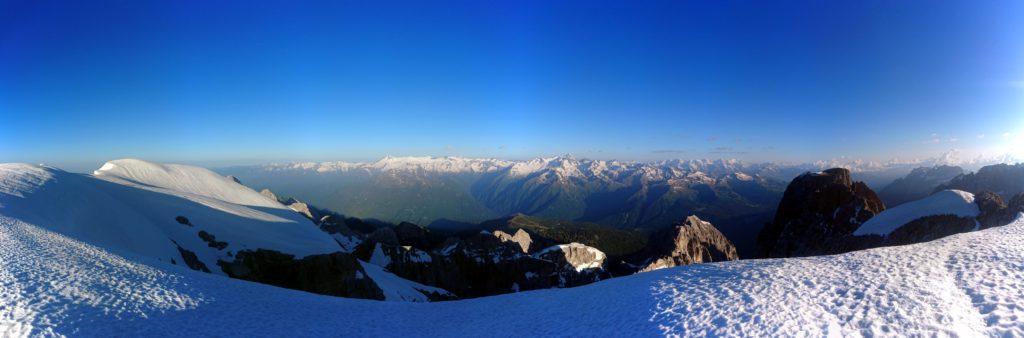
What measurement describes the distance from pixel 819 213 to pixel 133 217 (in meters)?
104

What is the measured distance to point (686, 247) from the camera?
111812 mm

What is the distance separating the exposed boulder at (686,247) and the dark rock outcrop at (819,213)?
71.7ft

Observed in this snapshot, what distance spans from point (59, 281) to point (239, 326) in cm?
647

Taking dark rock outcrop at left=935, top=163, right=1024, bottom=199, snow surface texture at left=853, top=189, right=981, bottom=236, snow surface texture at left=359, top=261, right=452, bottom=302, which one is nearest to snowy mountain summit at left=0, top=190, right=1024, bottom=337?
snow surface texture at left=853, top=189, right=981, bottom=236

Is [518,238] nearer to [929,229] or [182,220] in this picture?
[182,220]

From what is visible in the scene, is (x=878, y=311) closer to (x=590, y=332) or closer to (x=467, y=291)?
(x=590, y=332)

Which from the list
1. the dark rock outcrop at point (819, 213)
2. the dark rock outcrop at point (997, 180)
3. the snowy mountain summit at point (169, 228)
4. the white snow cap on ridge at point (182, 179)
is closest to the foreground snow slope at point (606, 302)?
the snowy mountain summit at point (169, 228)

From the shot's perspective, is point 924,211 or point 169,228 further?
point 924,211

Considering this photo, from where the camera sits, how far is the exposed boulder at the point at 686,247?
4219 inches

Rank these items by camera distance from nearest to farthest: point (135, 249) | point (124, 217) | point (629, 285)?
point (629, 285)
point (135, 249)
point (124, 217)

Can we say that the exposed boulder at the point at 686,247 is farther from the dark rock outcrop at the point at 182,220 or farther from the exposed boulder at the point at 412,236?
the dark rock outcrop at the point at 182,220

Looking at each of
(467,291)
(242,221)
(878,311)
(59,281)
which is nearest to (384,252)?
(467,291)

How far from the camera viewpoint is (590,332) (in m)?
13.3

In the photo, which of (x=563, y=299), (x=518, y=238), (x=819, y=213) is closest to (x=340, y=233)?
(x=518, y=238)
